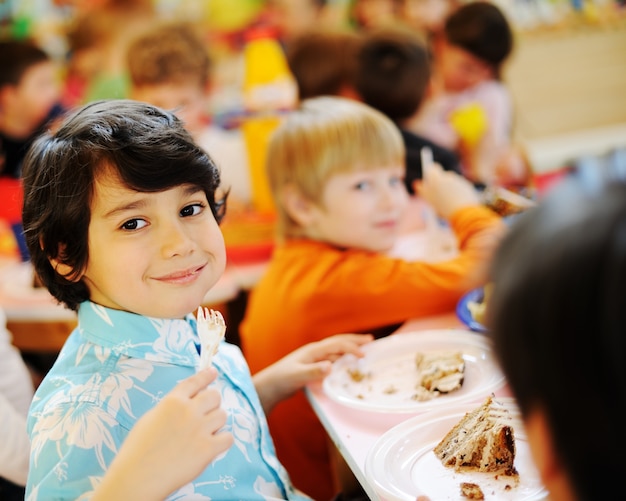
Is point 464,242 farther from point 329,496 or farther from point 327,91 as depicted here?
point 327,91

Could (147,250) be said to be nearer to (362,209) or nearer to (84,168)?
(84,168)

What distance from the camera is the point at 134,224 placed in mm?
951

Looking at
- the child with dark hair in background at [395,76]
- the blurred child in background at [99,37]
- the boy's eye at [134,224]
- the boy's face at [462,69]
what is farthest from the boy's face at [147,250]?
the blurred child in background at [99,37]

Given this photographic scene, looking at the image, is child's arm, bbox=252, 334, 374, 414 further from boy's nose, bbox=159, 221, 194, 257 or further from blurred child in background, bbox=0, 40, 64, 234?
blurred child in background, bbox=0, 40, 64, 234

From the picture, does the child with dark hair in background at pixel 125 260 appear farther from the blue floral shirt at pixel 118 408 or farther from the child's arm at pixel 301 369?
the child's arm at pixel 301 369

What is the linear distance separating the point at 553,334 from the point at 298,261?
1116 mm

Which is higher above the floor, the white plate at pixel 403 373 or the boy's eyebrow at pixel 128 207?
the boy's eyebrow at pixel 128 207

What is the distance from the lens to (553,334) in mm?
493

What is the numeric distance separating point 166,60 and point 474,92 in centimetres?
141

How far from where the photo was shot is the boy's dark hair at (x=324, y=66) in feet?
8.34

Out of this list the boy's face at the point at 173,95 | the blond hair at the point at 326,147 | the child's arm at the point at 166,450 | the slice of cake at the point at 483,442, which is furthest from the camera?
the boy's face at the point at 173,95

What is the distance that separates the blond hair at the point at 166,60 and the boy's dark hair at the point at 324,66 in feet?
1.46

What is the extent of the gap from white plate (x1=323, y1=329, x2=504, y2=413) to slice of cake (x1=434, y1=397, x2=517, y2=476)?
0.34 ft

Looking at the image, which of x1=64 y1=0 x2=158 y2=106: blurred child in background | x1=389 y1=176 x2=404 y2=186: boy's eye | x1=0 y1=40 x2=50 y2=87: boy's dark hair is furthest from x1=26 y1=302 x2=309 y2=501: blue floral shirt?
x1=64 y1=0 x2=158 y2=106: blurred child in background
